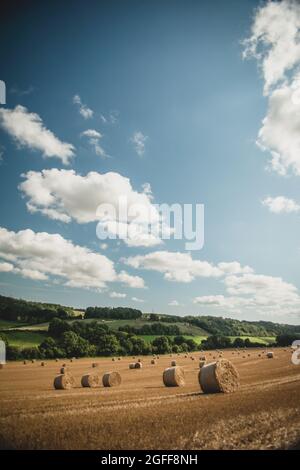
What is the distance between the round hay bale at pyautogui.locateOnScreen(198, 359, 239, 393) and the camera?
56.1 ft

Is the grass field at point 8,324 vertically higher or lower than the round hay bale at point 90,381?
higher

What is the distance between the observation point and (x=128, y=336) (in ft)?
276

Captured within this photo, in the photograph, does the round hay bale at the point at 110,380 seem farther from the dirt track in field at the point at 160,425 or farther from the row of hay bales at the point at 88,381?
the dirt track in field at the point at 160,425

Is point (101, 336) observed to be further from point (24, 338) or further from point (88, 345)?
point (24, 338)

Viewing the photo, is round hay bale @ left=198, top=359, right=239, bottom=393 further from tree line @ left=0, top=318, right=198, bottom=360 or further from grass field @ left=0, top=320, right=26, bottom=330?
grass field @ left=0, top=320, right=26, bottom=330

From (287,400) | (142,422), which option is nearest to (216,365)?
(287,400)

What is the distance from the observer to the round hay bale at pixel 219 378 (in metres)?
17.1

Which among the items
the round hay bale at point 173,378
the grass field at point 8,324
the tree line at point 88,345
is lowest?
the tree line at point 88,345

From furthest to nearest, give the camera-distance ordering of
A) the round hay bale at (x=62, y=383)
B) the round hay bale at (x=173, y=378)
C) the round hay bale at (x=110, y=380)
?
the round hay bale at (x=110, y=380) → the round hay bale at (x=62, y=383) → the round hay bale at (x=173, y=378)

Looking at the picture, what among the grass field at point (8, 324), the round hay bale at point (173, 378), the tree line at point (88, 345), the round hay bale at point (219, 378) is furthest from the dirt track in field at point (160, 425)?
the grass field at point (8, 324)

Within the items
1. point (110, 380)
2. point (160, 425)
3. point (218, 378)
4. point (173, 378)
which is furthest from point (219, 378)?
point (110, 380)

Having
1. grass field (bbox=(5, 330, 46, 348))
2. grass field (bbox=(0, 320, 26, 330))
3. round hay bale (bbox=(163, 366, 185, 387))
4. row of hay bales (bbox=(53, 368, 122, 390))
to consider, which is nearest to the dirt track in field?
round hay bale (bbox=(163, 366, 185, 387))

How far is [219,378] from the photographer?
17219 millimetres
